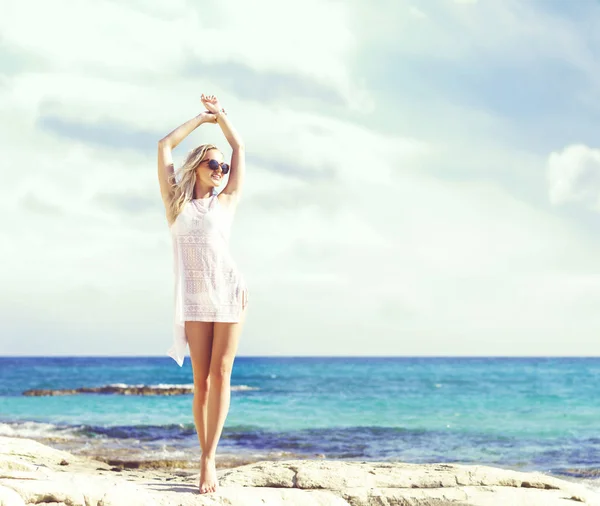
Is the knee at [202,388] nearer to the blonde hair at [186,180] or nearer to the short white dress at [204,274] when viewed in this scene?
the short white dress at [204,274]

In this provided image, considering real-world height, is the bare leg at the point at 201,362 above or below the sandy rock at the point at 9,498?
above

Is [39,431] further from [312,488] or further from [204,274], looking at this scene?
[204,274]

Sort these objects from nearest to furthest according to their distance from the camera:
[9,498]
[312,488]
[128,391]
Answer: [9,498] < [312,488] < [128,391]

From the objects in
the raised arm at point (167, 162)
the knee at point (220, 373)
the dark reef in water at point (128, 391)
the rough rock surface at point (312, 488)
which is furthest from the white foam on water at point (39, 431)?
the dark reef in water at point (128, 391)

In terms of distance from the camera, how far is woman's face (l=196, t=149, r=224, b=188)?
5.89 m

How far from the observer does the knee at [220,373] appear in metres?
5.70

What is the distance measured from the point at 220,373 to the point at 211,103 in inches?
82.5

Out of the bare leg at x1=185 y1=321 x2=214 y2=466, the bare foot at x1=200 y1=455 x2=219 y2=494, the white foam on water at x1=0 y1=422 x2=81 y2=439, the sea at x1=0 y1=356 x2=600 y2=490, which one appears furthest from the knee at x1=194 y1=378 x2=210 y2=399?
Answer: the white foam on water at x1=0 y1=422 x2=81 y2=439

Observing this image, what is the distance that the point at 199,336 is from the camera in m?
5.75

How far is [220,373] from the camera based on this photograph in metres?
5.71

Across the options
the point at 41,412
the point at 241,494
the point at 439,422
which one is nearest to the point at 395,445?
the point at 439,422

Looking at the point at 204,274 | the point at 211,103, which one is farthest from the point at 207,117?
the point at 204,274

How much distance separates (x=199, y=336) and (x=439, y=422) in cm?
1856

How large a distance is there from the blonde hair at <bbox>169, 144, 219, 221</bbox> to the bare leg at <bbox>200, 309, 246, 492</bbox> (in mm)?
919
